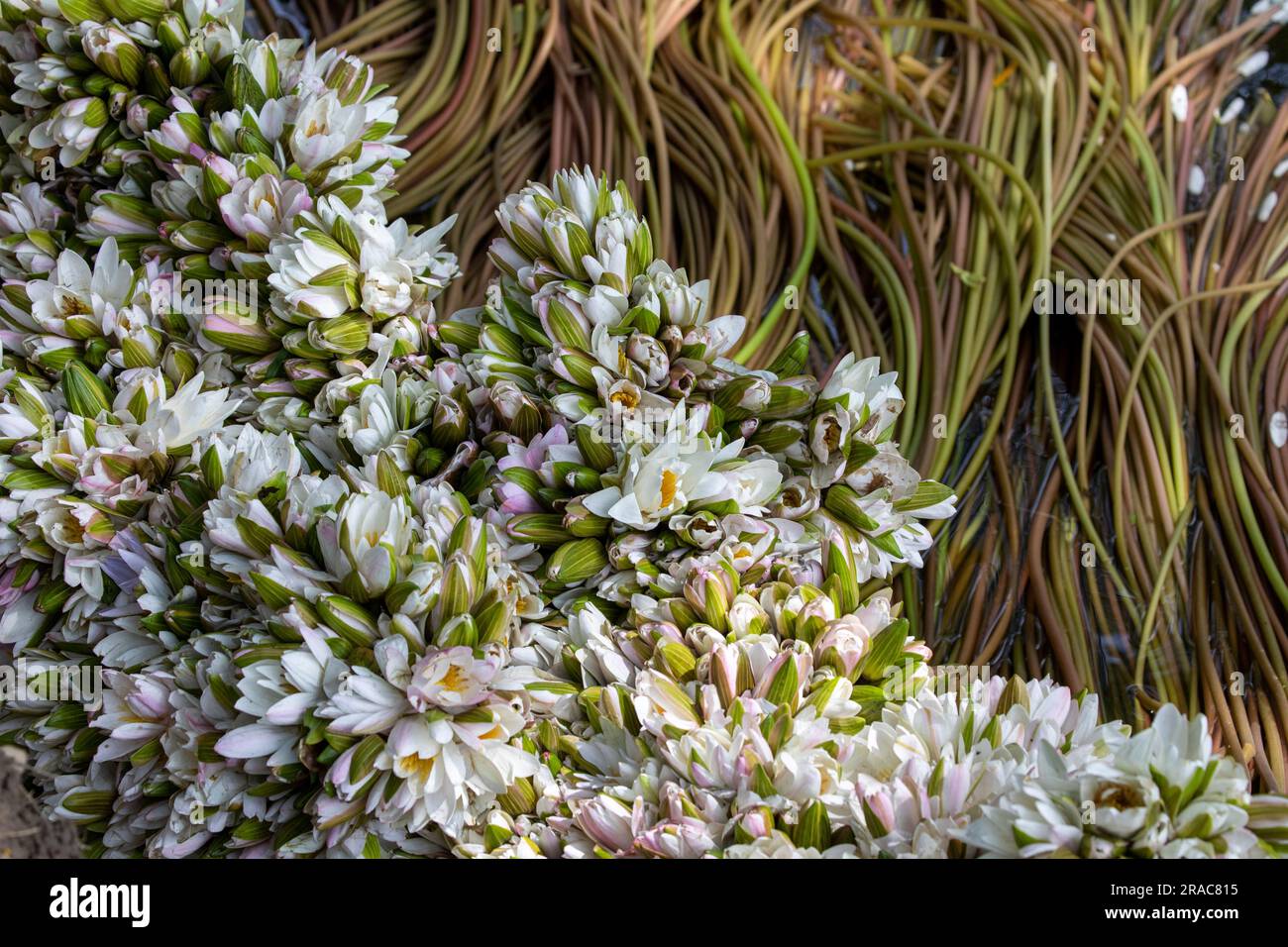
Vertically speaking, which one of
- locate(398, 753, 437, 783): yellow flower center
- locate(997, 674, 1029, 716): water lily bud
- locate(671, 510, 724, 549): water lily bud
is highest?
locate(671, 510, 724, 549): water lily bud

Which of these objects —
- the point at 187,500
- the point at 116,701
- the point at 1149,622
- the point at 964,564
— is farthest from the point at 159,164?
the point at 1149,622

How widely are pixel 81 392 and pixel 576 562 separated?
1.03ft

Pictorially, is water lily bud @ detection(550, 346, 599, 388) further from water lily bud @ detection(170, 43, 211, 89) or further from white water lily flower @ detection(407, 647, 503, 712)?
water lily bud @ detection(170, 43, 211, 89)

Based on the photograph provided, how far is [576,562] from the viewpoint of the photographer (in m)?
0.61

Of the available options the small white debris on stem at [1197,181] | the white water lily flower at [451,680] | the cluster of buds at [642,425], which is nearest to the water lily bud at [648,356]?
the cluster of buds at [642,425]

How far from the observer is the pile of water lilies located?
0.52 meters

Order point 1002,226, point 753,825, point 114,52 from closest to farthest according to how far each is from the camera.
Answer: point 753,825, point 114,52, point 1002,226

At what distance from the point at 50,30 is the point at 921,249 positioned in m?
0.69

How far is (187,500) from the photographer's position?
62 centimetres

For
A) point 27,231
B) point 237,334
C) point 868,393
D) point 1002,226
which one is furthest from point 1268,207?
point 27,231

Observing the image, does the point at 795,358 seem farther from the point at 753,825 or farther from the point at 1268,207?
the point at 1268,207

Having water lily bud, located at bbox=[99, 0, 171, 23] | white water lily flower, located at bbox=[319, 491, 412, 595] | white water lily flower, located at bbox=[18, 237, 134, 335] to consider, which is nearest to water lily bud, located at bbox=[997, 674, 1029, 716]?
white water lily flower, located at bbox=[319, 491, 412, 595]

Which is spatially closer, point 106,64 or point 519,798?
point 519,798
